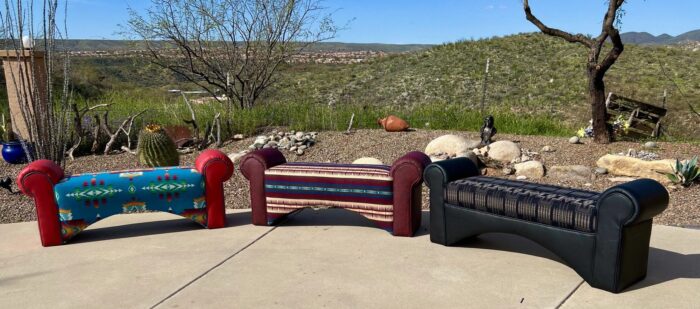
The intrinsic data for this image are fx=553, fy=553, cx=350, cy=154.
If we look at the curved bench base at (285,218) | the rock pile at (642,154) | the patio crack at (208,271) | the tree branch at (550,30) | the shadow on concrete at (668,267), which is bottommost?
the shadow on concrete at (668,267)

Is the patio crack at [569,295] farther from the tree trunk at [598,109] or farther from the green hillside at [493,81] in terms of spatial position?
the green hillside at [493,81]

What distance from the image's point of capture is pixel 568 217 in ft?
13.1

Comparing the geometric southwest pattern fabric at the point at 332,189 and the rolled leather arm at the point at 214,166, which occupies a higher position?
the rolled leather arm at the point at 214,166

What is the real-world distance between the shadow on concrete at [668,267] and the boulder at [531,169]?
9.68 feet

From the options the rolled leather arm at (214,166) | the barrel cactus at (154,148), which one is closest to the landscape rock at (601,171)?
the rolled leather arm at (214,166)

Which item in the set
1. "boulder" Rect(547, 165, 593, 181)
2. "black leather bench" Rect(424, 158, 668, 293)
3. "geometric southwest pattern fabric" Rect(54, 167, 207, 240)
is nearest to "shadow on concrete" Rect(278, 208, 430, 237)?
"black leather bench" Rect(424, 158, 668, 293)

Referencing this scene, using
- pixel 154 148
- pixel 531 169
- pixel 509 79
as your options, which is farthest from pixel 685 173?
pixel 509 79

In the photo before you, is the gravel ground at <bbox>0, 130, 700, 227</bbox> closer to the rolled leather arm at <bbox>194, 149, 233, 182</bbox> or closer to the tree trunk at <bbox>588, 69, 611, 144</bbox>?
the tree trunk at <bbox>588, 69, 611, 144</bbox>

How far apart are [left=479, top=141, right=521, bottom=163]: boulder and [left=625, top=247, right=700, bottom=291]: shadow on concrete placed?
144 inches

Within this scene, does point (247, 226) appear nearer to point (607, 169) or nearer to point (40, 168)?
point (40, 168)

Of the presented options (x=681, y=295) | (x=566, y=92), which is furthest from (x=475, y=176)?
(x=566, y=92)

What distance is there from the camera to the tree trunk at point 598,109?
8836 millimetres

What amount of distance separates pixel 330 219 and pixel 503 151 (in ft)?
11.9

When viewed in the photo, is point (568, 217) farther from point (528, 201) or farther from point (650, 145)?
point (650, 145)
